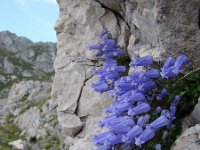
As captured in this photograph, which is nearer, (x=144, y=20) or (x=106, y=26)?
(x=144, y=20)

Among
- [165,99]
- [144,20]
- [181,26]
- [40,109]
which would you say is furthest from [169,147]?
[40,109]

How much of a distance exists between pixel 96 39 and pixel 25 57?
145651mm

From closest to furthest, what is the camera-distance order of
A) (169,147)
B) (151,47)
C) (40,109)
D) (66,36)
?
(169,147) → (151,47) → (66,36) → (40,109)

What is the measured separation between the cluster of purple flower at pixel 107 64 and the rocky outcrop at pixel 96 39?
413 millimetres

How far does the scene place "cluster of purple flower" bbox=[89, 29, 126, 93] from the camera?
1141 centimetres

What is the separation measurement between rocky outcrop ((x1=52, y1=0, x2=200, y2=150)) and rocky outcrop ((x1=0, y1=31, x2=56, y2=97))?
128 meters

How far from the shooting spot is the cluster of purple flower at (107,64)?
11406 mm

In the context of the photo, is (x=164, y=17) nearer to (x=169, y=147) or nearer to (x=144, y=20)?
(x=144, y=20)

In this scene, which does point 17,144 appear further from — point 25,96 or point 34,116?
point 25,96

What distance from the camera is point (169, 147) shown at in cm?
865

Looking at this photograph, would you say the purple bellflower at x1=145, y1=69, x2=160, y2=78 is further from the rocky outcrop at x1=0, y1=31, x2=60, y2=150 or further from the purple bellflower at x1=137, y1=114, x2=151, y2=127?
the rocky outcrop at x1=0, y1=31, x2=60, y2=150

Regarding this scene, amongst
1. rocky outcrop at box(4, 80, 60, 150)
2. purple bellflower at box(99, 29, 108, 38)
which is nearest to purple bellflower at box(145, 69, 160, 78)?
purple bellflower at box(99, 29, 108, 38)

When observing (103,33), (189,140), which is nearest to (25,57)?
(103,33)

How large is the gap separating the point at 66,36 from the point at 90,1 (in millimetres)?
1923
